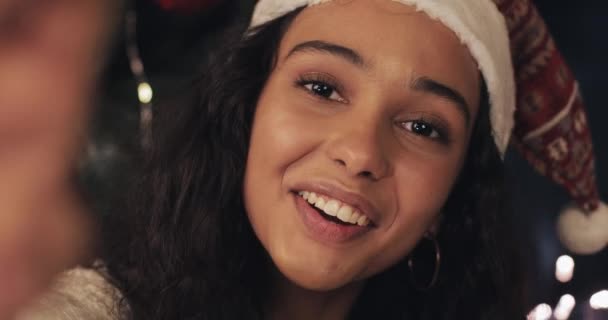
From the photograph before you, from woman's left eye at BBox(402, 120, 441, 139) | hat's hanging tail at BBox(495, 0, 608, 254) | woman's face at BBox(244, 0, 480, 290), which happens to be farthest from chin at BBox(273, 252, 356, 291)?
hat's hanging tail at BBox(495, 0, 608, 254)

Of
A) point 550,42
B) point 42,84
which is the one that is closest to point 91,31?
point 42,84

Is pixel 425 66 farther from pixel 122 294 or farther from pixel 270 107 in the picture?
pixel 122 294

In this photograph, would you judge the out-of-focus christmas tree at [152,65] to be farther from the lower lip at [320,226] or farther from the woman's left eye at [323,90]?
the lower lip at [320,226]

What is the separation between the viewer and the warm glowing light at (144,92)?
1.51 m

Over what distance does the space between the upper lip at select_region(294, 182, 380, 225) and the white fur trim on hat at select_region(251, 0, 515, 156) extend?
30cm

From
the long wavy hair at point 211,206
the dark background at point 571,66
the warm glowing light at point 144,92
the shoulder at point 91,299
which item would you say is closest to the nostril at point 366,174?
the long wavy hair at point 211,206

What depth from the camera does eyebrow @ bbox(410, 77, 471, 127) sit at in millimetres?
907

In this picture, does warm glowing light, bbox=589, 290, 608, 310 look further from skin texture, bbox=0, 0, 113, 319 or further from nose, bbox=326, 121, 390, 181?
skin texture, bbox=0, 0, 113, 319

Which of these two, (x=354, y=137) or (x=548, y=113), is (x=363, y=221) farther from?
(x=548, y=113)

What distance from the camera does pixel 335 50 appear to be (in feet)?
3.00

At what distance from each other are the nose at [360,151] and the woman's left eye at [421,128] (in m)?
0.08

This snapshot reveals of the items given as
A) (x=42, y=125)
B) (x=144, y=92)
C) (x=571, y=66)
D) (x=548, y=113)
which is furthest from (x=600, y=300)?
(x=42, y=125)

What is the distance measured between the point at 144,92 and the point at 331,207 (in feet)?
2.69

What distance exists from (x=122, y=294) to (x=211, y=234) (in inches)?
6.7
